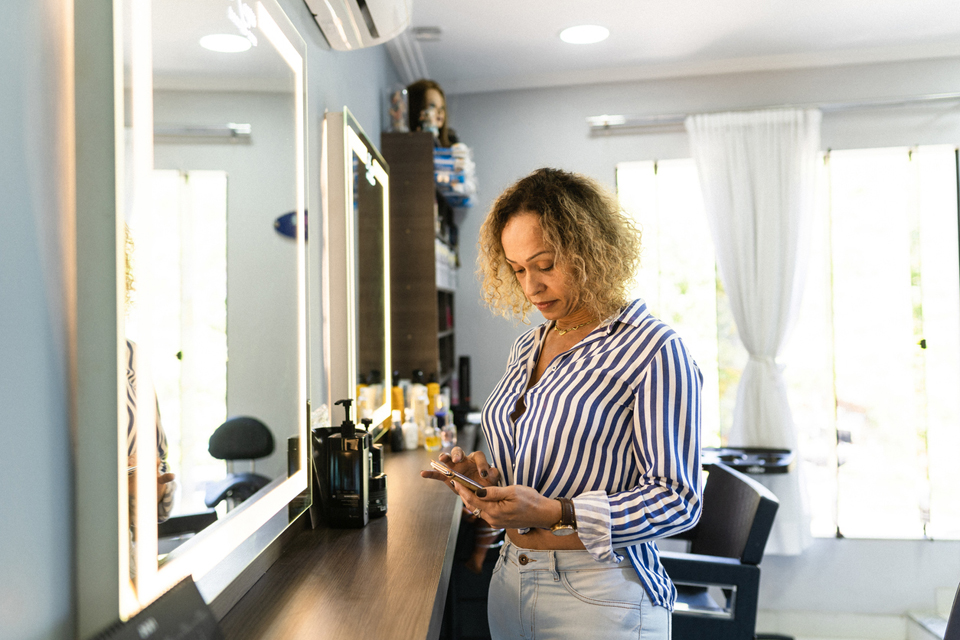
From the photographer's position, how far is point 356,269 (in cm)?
225

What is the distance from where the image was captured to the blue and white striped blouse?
1.10m

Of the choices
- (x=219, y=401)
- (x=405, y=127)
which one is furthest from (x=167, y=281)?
(x=405, y=127)

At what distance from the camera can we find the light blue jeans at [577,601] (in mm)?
1151

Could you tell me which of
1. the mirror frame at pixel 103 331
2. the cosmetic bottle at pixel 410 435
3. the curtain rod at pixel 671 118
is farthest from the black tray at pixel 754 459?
the mirror frame at pixel 103 331

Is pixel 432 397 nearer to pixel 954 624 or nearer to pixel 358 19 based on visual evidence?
pixel 358 19

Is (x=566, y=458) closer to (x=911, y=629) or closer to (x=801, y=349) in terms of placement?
(x=801, y=349)

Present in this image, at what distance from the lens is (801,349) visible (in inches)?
142

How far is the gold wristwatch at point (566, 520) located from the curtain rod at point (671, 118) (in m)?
2.99

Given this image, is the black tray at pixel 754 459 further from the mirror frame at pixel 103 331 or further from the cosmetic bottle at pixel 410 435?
the mirror frame at pixel 103 331

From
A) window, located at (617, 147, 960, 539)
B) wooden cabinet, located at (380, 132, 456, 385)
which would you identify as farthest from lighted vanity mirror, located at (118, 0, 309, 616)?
window, located at (617, 147, 960, 539)

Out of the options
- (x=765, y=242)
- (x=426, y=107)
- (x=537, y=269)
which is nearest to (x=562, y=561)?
(x=537, y=269)

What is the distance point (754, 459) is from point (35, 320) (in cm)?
326

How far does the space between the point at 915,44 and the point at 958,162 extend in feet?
2.19

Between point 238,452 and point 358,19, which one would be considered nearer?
point 238,452
